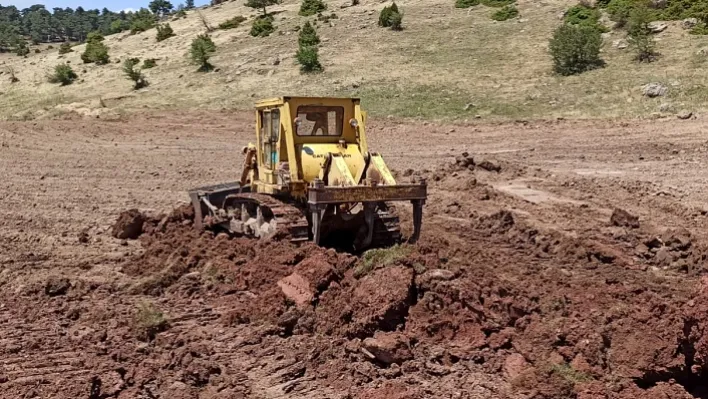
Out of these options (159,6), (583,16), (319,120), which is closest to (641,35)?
(583,16)

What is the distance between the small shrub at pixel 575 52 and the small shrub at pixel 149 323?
79.0 feet

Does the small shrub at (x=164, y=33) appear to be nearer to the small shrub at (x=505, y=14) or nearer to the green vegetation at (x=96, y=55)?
the green vegetation at (x=96, y=55)

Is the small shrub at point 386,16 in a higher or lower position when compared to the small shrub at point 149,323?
higher

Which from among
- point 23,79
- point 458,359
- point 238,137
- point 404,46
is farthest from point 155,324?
point 23,79

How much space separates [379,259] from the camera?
27.6ft

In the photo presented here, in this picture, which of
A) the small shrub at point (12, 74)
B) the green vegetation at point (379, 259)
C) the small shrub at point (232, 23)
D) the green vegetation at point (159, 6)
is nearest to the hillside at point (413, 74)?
the small shrub at point (12, 74)

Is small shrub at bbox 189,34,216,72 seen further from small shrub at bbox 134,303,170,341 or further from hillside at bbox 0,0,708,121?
small shrub at bbox 134,303,170,341

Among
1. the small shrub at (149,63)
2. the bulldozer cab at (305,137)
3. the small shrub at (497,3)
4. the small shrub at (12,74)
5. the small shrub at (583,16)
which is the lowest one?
the small shrub at (12,74)

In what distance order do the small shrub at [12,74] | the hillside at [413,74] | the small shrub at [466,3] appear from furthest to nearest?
the small shrub at [12,74]
the small shrub at [466,3]
the hillside at [413,74]

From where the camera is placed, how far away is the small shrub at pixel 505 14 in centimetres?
3828

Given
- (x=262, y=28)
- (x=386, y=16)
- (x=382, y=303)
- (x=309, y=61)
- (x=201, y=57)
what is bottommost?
(x=382, y=303)

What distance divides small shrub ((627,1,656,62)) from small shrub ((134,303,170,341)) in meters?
24.8

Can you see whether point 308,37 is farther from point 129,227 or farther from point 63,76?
point 129,227

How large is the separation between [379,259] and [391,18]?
32424 mm
